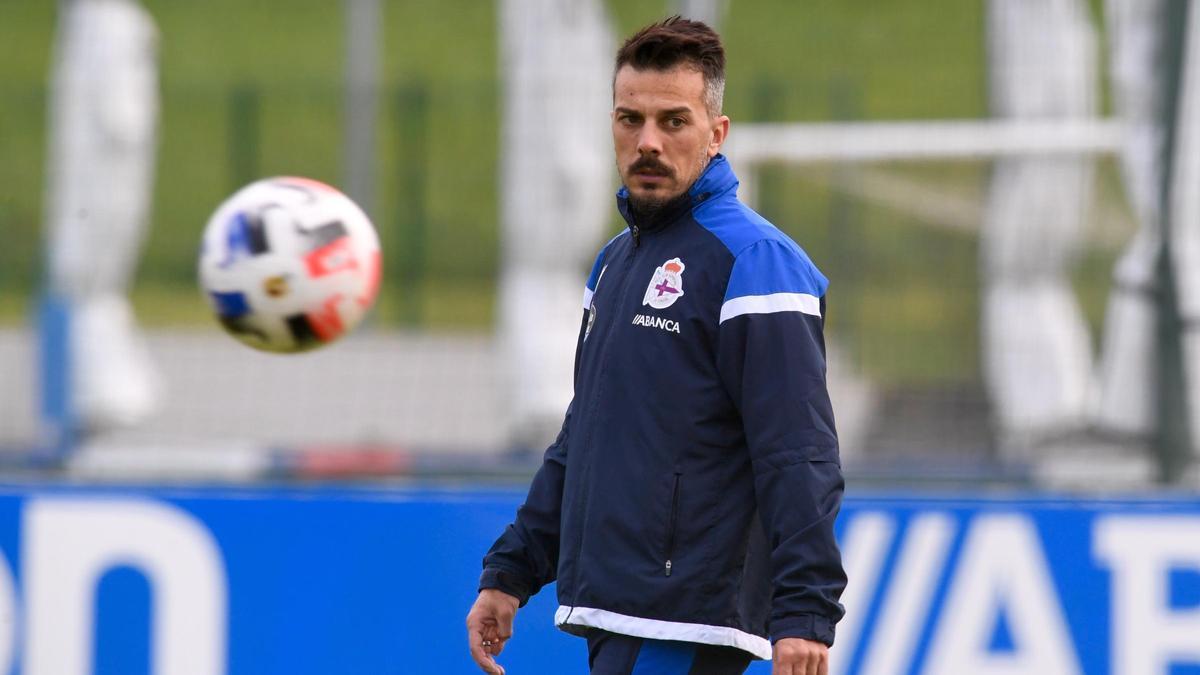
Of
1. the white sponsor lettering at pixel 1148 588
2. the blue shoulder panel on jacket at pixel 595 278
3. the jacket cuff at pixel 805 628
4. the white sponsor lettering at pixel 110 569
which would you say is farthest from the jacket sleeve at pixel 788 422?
the white sponsor lettering at pixel 110 569

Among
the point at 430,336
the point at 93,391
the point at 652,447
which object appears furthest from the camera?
the point at 430,336

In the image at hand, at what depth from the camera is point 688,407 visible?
3131 mm

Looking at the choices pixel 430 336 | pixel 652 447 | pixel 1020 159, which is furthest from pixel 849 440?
pixel 652 447

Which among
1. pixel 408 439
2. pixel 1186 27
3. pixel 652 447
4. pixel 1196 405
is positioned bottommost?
pixel 408 439

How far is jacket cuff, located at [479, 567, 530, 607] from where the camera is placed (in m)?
3.53

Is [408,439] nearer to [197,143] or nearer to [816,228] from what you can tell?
[816,228]

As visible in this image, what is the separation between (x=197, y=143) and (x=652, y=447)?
11.1m

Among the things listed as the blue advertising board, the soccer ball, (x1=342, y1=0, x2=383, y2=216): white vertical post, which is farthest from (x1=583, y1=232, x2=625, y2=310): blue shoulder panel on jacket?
(x1=342, y1=0, x2=383, y2=216): white vertical post

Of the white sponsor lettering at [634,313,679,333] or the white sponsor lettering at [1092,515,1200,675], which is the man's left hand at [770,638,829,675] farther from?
the white sponsor lettering at [1092,515,1200,675]

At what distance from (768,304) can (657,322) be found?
8.9 inches

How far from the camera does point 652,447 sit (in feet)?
10.3

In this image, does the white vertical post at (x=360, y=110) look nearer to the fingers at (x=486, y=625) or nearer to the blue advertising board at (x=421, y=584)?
the blue advertising board at (x=421, y=584)

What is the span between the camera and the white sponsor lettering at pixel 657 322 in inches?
124

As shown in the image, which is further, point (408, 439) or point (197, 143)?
point (197, 143)
